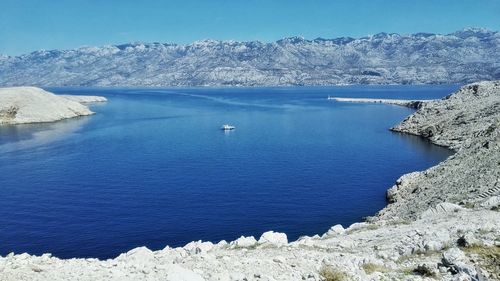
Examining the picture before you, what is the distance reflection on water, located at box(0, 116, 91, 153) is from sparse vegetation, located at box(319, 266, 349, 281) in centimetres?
11265

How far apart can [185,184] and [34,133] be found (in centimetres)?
9455

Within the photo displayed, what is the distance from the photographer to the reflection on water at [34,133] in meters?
129

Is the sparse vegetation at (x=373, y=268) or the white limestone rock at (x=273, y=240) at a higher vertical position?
the sparse vegetation at (x=373, y=268)

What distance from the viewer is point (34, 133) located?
155 meters

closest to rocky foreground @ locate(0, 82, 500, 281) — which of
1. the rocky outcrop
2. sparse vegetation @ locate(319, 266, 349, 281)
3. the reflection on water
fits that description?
sparse vegetation @ locate(319, 266, 349, 281)

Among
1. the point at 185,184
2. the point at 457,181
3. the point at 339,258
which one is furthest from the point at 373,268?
the point at 185,184

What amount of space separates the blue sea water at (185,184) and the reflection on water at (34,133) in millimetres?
1286

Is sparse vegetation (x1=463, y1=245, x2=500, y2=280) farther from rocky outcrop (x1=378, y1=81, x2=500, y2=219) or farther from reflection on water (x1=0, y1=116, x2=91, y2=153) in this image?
reflection on water (x1=0, y1=116, x2=91, y2=153)

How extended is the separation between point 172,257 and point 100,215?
36.3 meters

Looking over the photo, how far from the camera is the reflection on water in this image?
129 meters

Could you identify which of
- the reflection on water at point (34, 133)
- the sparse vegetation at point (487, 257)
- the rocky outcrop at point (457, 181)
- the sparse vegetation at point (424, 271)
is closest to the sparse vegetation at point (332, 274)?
the sparse vegetation at point (424, 271)

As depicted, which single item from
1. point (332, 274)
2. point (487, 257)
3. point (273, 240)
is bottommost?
point (273, 240)

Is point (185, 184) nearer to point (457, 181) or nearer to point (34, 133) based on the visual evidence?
point (457, 181)

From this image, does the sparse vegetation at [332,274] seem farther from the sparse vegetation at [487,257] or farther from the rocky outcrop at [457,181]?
the rocky outcrop at [457,181]
